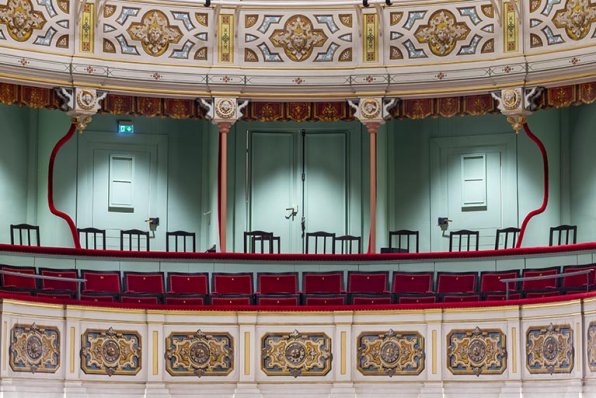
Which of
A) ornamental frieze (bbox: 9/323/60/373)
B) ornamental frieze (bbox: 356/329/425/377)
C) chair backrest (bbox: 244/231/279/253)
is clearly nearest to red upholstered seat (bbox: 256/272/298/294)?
chair backrest (bbox: 244/231/279/253)

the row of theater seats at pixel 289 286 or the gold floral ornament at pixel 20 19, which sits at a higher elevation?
the gold floral ornament at pixel 20 19

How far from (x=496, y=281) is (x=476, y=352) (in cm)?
126

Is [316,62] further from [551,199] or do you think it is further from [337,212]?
[551,199]

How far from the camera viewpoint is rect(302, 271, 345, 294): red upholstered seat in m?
17.6

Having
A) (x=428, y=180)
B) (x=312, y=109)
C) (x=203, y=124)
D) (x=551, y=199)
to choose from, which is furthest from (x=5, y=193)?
(x=551, y=199)

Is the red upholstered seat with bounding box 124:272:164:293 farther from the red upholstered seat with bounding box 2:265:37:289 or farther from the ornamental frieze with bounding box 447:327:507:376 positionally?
the ornamental frieze with bounding box 447:327:507:376

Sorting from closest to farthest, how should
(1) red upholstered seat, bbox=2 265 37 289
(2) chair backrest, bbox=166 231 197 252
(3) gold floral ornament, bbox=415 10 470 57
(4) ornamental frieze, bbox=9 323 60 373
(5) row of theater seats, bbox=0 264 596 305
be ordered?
1. (4) ornamental frieze, bbox=9 323 60 373
2. (1) red upholstered seat, bbox=2 265 37 289
3. (5) row of theater seats, bbox=0 264 596 305
4. (2) chair backrest, bbox=166 231 197 252
5. (3) gold floral ornament, bbox=415 10 470 57

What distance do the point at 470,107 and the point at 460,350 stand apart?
4.80 m

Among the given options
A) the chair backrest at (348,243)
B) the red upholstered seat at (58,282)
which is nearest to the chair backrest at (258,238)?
the chair backrest at (348,243)

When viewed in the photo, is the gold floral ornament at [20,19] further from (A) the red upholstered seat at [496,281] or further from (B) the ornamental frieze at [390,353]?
(A) the red upholstered seat at [496,281]

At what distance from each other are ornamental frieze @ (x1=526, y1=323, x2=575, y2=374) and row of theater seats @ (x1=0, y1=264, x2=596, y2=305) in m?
0.59

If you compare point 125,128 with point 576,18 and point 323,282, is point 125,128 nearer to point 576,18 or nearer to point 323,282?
point 323,282

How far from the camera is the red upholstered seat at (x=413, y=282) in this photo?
17.5 metres

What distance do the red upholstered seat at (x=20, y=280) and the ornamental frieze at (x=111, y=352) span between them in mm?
1073
